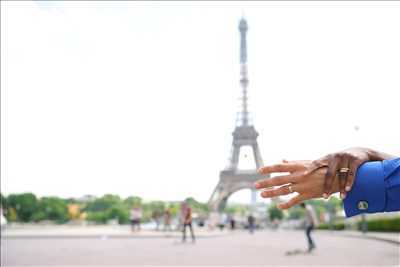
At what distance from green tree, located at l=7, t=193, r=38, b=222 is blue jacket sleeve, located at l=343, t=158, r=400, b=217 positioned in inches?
3497

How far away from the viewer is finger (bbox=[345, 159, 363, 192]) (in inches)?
68.2

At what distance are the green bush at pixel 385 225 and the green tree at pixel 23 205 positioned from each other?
64.5m

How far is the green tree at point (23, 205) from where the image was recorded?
8600 cm

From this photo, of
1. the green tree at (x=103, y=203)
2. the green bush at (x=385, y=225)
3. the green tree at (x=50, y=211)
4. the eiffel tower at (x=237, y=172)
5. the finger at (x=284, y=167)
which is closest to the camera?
the finger at (x=284, y=167)

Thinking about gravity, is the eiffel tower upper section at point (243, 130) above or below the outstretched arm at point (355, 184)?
above

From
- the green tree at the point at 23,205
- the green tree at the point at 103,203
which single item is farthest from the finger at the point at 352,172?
the green tree at the point at 103,203

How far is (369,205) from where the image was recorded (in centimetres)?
170

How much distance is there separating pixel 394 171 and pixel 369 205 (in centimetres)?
14

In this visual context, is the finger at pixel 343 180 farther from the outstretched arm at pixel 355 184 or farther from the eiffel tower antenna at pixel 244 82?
the eiffel tower antenna at pixel 244 82

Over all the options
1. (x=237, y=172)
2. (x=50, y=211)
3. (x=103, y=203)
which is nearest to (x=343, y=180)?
(x=237, y=172)

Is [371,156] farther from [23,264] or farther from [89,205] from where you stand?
[89,205]

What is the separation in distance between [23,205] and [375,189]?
90385mm

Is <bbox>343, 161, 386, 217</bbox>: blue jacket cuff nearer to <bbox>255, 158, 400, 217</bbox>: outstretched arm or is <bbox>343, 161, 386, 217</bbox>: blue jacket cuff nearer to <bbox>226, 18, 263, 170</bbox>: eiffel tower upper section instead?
<bbox>255, 158, 400, 217</bbox>: outstretched arm

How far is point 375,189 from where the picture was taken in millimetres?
1667
